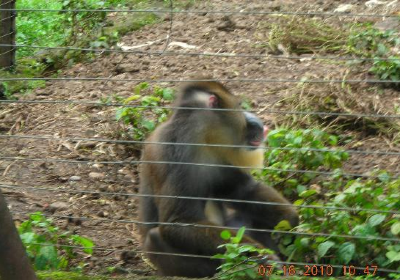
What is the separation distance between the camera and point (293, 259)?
14.6 feet

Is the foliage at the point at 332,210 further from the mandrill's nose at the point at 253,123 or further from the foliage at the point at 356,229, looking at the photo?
the mandrill's nose at the point at 253,123

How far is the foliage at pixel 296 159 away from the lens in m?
5.15

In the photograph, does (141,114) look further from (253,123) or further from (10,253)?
(10,253)

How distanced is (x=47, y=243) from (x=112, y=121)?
1910mm

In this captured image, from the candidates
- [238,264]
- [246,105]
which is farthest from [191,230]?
[246,105]

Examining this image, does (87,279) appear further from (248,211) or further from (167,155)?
(248,211)

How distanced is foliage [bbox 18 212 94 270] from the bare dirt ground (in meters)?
0.13

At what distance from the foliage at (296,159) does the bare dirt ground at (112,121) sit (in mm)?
389

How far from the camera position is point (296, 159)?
5219mm

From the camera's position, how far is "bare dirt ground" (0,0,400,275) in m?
5.24

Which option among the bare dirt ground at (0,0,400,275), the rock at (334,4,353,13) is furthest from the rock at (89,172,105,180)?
the rock at (334,4,353,13)

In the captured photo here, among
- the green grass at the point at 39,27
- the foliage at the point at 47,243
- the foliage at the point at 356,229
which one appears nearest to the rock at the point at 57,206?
the foliage at the point at 47,243

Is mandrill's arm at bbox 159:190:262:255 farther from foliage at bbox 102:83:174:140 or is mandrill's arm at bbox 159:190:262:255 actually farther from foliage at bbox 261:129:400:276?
foliage at bbox 102:83:174:140
